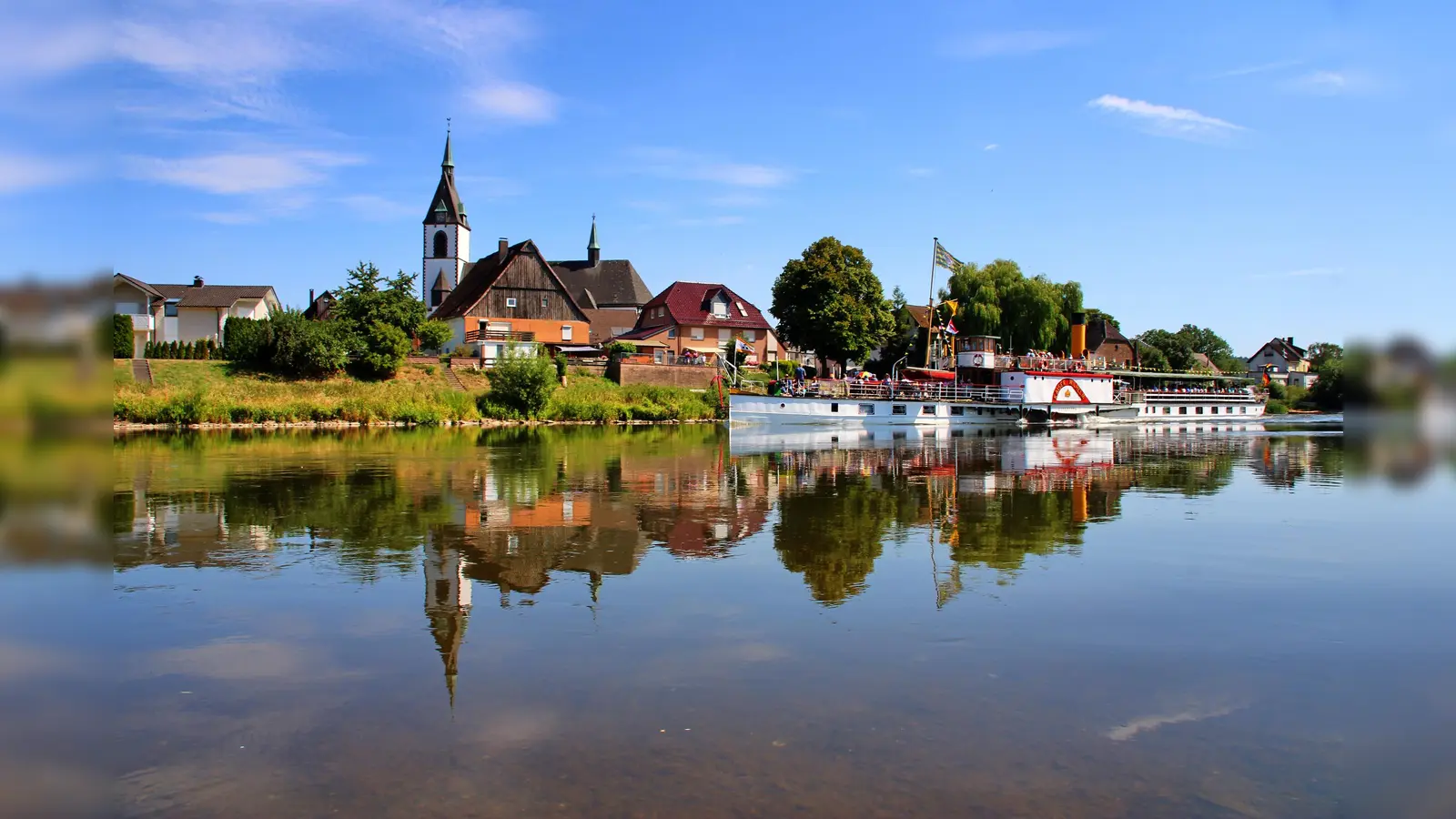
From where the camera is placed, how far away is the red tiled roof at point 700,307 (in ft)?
254

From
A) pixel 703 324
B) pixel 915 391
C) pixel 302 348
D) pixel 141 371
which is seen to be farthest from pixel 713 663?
pixel 703 324

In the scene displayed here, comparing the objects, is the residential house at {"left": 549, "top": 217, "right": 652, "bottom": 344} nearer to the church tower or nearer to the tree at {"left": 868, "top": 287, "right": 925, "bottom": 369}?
the church tower

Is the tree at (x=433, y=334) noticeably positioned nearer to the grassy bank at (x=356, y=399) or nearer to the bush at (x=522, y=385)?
the grassy bank at (x=356, y=399)

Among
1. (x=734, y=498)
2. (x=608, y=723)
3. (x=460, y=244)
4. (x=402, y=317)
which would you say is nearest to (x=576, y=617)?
(x=608, y=723)

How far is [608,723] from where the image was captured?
6570 mm

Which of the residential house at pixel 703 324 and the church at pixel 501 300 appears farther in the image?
the residential house at pixel 703 324

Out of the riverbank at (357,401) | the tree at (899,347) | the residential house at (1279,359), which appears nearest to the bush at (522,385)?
the riverbank at (357,401)

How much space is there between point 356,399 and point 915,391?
30.1 metres

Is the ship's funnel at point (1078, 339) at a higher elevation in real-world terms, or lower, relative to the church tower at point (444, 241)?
lower

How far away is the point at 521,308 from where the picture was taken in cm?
6988

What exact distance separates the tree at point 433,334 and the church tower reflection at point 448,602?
4797 centimetres

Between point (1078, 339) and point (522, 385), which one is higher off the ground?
point (1078, 339)

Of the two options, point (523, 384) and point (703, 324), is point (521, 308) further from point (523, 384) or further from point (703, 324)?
point (523, 384)

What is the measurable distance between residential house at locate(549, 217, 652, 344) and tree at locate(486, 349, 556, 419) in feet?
135
